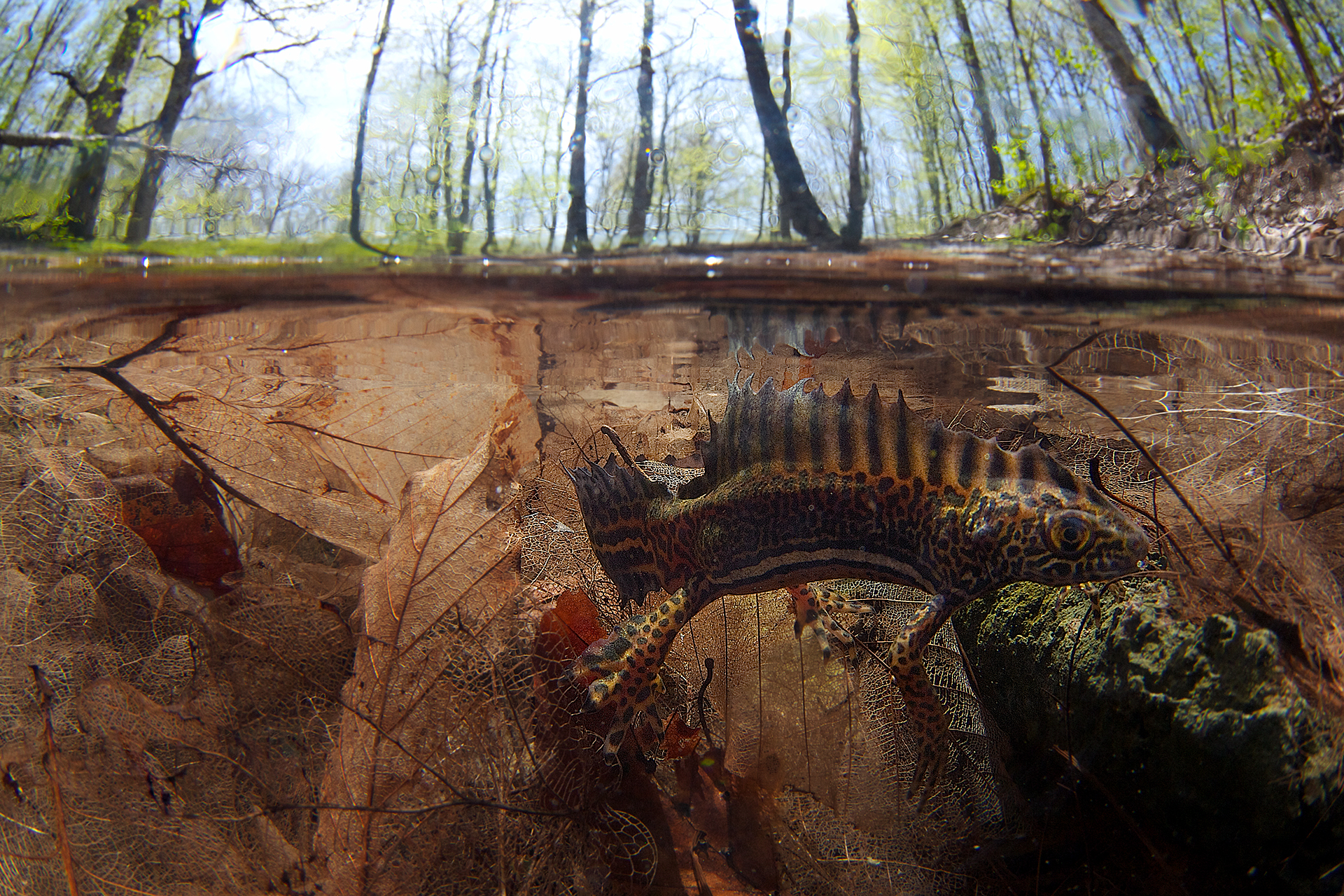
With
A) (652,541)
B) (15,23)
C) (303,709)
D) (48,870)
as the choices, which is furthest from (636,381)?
(48,870)

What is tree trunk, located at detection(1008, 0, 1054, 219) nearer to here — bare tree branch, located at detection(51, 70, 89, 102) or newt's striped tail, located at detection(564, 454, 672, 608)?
newt's striped tail, located at detection(564, 454, 672, 608)

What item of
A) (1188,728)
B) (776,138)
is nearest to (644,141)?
(776,138)

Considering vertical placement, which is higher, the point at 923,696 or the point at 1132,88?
the point at 1132,88

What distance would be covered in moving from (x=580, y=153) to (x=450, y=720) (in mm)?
2672

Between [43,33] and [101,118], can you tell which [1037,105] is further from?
[43,33]

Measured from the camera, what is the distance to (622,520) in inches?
150

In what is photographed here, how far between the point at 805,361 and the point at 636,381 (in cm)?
190

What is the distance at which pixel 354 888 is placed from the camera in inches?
104

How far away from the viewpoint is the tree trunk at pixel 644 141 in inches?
113

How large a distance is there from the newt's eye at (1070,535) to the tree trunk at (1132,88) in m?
1.81

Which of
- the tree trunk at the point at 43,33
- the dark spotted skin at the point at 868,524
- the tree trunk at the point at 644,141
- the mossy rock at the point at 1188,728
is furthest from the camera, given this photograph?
the tree trunk at the point at 43,33

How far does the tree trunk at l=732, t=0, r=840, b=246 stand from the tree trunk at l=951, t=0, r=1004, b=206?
769 mm

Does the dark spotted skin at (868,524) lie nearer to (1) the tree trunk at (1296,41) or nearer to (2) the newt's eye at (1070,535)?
(2) the newt's eye at (1070,535)

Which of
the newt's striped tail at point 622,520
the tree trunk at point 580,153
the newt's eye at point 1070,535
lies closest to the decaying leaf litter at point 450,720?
Result: the newt's striped tail at point 622,520
